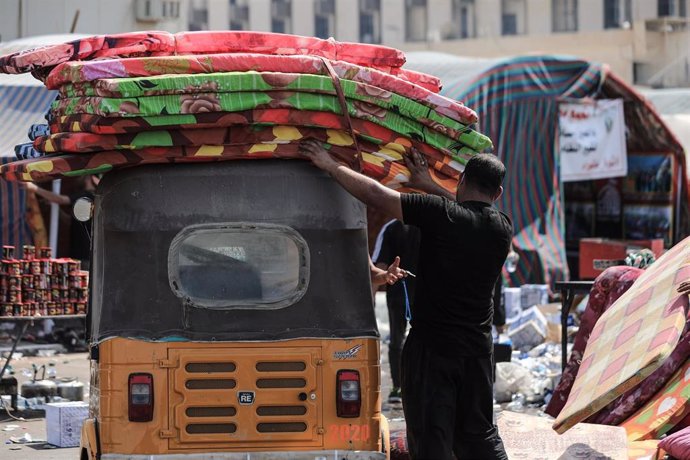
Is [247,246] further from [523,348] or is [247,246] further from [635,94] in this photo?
[635,94]

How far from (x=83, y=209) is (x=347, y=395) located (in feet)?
6.13

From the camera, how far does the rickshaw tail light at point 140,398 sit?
628 centimetres

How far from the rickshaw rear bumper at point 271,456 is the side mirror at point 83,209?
150 cm

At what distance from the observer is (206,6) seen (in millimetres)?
60219

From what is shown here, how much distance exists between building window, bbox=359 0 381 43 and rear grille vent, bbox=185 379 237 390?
53.5 metres

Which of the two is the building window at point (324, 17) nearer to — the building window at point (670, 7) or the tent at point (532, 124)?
the building window at point (670, 7)

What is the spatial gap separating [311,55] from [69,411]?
159 inches

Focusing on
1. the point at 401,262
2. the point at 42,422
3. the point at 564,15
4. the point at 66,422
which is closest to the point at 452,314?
the point at 66,422

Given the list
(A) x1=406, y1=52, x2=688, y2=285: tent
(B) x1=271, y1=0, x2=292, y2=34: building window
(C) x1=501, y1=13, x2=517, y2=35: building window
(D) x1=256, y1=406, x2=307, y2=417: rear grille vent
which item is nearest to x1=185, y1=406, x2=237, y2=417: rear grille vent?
(D) x1=256, y1=406, x2=307, y2=417: rear grille vent

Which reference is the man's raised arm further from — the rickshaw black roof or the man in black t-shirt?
the rickshaw black roof

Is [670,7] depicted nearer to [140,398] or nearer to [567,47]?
[567,47]

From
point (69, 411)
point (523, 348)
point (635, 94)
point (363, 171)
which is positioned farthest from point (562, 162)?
point (363, 171)

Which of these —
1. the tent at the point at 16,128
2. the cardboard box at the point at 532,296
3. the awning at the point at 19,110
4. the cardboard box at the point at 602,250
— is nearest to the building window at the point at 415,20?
the cardboard box at the point at 602,250

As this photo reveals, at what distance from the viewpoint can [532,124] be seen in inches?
748
